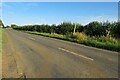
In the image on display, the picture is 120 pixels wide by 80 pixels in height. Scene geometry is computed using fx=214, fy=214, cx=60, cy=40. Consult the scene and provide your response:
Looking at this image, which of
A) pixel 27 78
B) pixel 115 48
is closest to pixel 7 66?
pixel 27 78

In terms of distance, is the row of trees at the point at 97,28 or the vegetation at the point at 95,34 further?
the row of trees at the point at 97,28

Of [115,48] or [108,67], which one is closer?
[108,67]

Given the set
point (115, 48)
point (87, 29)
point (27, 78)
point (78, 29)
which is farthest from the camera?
point (78, 29)

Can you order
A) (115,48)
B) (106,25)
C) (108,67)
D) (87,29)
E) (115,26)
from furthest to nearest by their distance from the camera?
(87,29)
(106,25)
(115,26)
(115,48)
(108,67)

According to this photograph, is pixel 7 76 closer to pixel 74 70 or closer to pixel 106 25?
pixel 74 70

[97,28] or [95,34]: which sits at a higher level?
[97,28]

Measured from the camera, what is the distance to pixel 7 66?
10.1 m

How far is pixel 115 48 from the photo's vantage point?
17.5 metres

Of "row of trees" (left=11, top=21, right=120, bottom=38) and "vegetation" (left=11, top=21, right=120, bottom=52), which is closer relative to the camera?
"vegetation" (left=11, top=21, right=120, bottom=52)

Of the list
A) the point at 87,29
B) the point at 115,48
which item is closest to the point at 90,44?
the point at 115,48

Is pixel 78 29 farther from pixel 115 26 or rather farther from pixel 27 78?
pixel 27 78

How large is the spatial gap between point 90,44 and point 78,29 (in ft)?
84.9

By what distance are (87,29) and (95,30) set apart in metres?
3.77

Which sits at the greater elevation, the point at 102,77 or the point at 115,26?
the point at 115,26
